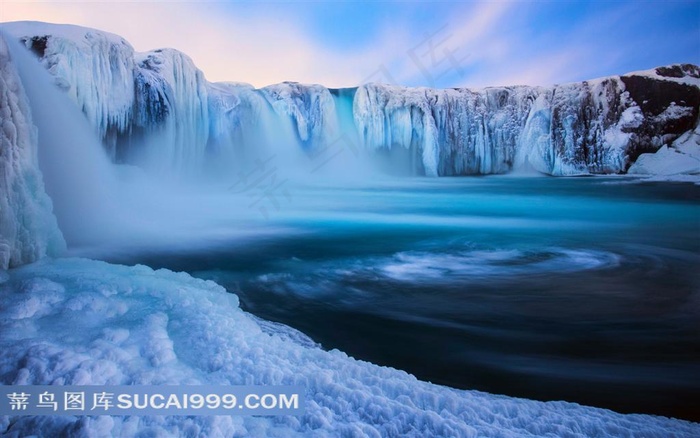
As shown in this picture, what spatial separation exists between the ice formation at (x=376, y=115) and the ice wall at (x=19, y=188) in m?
0.53

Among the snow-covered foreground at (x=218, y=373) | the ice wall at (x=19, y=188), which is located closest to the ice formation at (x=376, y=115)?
the ice wall at (x=19, y=188)

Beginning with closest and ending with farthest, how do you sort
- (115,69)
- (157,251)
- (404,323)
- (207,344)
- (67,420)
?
(67,420) → (207,344) → (404,323) → (157,251) → (115,69)

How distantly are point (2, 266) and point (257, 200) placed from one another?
1.38m

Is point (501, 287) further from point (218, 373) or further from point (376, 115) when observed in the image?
point (376, 115)

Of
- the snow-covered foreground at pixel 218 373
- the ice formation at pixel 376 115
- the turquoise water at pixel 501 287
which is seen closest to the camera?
the snow-covered foreground at pixel 218 373

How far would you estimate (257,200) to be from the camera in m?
2.92

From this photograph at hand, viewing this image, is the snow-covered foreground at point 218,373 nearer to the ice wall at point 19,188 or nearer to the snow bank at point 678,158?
the ice wall at point 19,188

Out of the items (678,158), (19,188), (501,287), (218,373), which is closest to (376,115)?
(678,158)

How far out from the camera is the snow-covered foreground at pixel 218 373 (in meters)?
1.14

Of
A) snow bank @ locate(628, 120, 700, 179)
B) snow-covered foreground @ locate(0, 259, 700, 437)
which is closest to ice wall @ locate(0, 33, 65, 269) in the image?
snow-covered foreground @ locate(0, 259, 700, 437)

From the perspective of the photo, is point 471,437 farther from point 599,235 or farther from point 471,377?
point 599,235

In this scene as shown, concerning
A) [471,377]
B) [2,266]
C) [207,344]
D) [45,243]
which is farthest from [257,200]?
[471,377]

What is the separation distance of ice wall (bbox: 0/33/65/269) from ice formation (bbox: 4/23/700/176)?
1.73ft

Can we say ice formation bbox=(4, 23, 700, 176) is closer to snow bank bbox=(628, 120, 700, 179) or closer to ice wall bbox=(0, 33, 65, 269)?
snow bank bbox=(628, 120, 700, 179)
